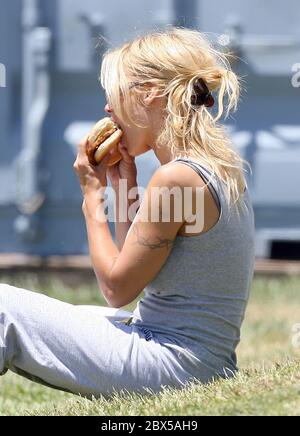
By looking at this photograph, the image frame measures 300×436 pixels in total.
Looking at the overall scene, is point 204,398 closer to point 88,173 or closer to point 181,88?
point 88,173

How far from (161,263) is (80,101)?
3.60 metres

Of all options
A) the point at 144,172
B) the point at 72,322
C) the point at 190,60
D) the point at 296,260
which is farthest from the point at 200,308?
the point at 296,260

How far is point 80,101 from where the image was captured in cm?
677

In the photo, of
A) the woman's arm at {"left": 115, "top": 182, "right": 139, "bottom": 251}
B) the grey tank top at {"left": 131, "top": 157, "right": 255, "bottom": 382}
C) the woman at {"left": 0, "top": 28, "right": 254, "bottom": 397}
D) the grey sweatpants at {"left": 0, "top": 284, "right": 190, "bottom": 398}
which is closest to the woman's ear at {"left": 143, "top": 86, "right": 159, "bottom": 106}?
the woman at {"left": 0, "top": 28, "right": 254, "bottom": 397}

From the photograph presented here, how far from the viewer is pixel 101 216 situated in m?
3.46

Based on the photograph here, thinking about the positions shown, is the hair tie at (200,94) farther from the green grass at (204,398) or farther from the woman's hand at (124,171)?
the green grass at (204,398)

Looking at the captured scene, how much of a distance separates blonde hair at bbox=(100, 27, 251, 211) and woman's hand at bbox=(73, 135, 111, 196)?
18 centimetres

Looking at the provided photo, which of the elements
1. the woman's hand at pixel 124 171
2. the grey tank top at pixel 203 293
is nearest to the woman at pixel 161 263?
the grey tank top at pixel 203 293

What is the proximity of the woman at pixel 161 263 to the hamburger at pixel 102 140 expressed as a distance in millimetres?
30

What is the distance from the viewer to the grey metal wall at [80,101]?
21.9ft

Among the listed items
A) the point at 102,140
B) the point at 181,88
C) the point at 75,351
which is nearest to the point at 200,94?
the point at 181,88

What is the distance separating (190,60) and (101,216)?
0.58 metres

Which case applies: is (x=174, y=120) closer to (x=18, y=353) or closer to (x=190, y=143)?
(x=190, y=143)

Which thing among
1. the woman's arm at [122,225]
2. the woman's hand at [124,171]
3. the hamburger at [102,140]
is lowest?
the woman's arm at [122,225]
